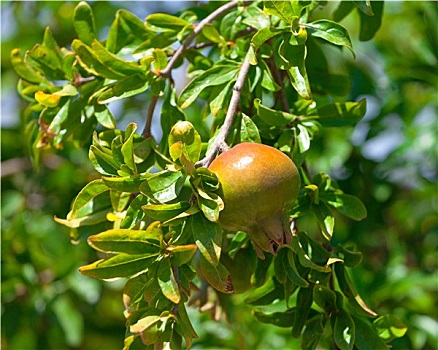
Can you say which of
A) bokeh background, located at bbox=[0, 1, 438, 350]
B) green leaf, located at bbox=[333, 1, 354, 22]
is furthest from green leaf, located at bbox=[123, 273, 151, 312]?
bokeh background, located at bbox=[0, 1, 438, 350]

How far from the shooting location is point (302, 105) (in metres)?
1.33

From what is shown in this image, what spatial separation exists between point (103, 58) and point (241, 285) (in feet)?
1.57

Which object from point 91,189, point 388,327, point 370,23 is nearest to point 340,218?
point 370,23

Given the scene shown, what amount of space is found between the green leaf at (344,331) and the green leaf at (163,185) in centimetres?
39

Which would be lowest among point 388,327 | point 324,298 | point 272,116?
point 388,327

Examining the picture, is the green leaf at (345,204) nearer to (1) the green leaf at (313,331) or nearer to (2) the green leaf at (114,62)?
(1) the green leaf at (313,331)

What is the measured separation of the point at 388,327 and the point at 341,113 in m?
0.40

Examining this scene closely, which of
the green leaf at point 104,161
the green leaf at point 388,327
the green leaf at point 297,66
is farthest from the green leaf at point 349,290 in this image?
the green leaf at point 104,161

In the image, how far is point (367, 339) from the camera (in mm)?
1210

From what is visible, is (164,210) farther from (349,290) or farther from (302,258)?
(349,290)

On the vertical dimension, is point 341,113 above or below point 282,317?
above

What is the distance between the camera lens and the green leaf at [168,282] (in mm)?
990

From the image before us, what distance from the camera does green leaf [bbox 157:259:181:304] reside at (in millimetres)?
990

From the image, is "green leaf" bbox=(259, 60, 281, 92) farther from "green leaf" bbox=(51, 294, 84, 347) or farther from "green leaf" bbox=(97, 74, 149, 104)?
"green leaf" bbox=(51, 294, 84, 347)
